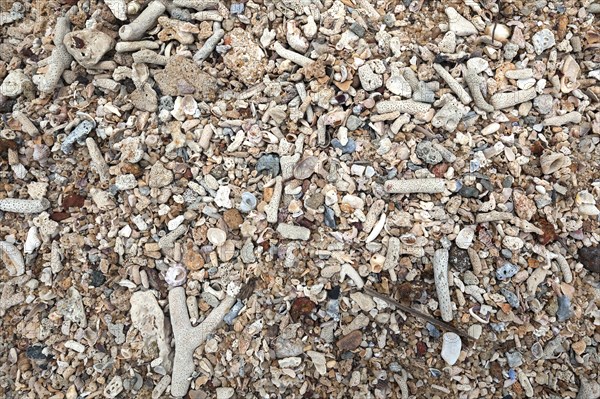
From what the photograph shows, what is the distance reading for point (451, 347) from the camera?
2.24 metres

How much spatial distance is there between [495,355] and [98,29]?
8.85ft

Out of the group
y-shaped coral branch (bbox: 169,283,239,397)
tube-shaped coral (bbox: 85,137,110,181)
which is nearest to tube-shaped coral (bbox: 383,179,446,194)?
y-shaped coral branch (bbox: 169,283,239,397)

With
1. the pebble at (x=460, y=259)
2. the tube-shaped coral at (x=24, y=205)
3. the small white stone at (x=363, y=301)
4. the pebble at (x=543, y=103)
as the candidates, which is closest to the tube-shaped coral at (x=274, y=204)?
the small white stone at (x=363, y=301)

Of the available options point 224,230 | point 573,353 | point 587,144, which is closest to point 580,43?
point 587,144

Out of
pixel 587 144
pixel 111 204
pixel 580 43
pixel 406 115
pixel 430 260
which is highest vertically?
pixel 580 43

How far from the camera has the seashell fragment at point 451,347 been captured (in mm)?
2234

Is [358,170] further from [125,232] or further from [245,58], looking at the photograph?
[125,232]

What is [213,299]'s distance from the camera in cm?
232

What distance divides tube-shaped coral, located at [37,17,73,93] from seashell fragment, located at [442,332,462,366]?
2498mm

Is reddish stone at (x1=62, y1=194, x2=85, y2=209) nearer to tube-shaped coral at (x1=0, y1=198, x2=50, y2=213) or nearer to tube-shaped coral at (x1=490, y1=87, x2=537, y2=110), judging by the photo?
tube-shaped coral at (x1=0, y1=198, x2=50, y2=213)

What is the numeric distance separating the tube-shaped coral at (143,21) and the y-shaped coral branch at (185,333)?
1.42 metres

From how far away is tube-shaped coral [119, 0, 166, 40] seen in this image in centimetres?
241

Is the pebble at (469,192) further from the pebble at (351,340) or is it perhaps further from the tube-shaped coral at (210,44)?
the tube-shaped coral at (210,44)

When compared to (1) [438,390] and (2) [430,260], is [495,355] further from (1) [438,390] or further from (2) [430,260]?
(2) [430,260]
